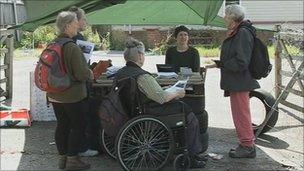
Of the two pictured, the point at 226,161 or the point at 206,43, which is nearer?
the point at 226,161

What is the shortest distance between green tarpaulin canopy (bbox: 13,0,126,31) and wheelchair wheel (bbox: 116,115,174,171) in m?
1.83

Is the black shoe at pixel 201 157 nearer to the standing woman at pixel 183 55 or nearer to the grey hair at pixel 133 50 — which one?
the grey hair at pixel 133 50

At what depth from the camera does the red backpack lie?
5398 mm

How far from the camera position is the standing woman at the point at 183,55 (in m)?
7.60

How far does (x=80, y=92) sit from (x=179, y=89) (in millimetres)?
1075

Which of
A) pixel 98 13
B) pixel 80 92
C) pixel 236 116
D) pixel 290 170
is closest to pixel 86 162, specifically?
pixel 80 92

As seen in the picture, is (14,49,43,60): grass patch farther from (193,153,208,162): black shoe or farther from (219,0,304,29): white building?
(193,153,208,162): black shoe

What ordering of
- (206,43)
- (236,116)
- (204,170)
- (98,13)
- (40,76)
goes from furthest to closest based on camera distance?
(206,43), (98,13), (236,116), (204,170), (40,76)

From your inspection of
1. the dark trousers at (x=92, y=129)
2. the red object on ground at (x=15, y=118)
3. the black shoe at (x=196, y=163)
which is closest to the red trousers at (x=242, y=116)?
the black shoe at (x=196, y=163)

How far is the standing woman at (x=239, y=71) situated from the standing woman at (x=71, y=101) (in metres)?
1.78

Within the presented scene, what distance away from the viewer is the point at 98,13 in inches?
348

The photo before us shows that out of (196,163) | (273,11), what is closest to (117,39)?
(273,11)

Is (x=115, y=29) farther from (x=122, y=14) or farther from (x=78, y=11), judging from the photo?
(x=78, y=11)

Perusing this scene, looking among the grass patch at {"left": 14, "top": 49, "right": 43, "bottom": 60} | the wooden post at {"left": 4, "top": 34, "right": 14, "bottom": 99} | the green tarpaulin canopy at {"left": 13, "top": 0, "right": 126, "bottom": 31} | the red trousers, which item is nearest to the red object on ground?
the green tarpaulin canopy at {"left": 13, "top": 0, "right": 126, "bottom": 31}
